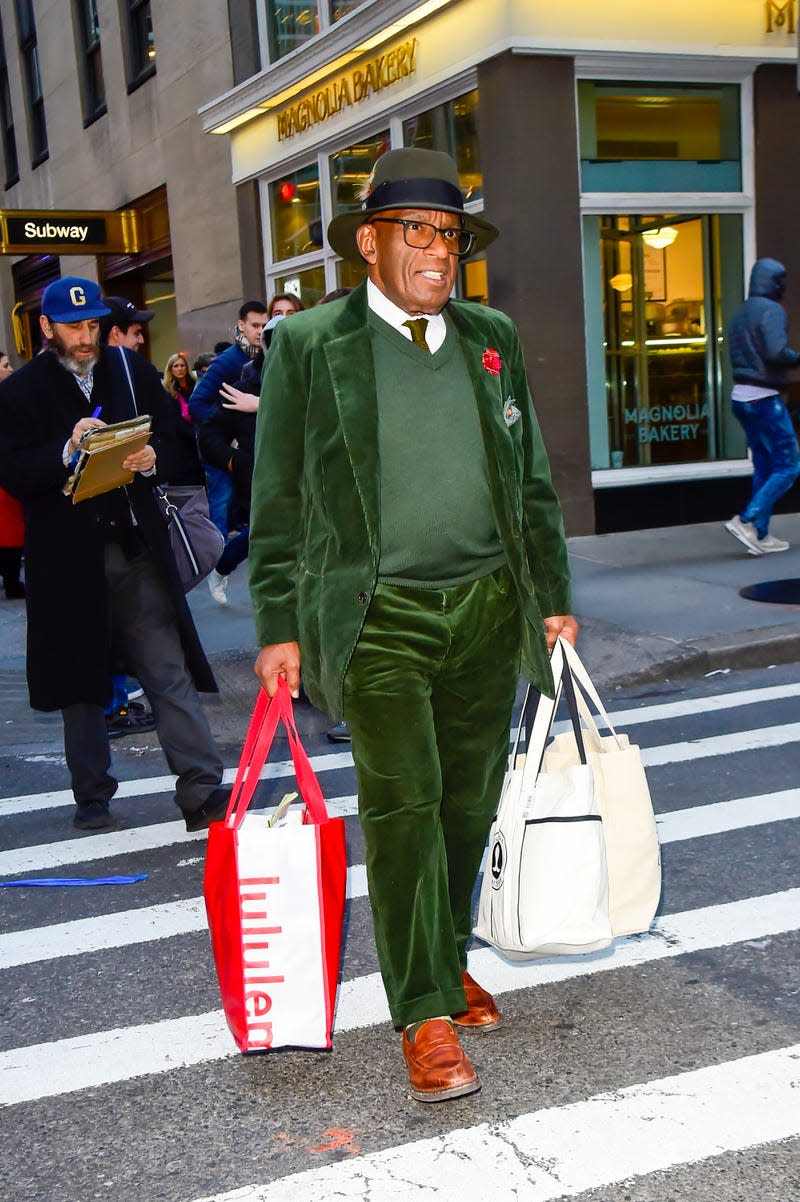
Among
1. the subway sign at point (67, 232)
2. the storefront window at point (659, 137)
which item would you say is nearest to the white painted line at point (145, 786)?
Answer: the storefront window at point (659, 137)

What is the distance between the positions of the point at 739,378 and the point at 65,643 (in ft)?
22.2

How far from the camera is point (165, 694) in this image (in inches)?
220

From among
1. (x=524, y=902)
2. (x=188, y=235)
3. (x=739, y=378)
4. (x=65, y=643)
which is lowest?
(x=524, y=902)

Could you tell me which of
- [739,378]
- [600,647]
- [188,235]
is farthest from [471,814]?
[188,235]

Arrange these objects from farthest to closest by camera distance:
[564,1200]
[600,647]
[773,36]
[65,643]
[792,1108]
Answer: [773,36] < [600,647] < [65,643] < [792,1108] < [564,1200]

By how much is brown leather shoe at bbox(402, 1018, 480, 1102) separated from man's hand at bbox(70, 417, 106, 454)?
2.77 metres

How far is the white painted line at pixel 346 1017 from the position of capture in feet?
12.0

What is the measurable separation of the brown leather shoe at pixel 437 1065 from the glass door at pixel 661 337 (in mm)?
9761

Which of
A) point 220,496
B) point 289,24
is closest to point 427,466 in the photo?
point 220,496

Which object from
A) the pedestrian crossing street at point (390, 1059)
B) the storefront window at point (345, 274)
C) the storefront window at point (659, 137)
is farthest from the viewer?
the storefront window at point (345, 274)

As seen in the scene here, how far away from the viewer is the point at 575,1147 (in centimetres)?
309

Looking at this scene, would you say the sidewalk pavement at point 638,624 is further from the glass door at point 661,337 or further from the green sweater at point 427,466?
the green sweater at point 427,466

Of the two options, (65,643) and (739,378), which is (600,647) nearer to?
(739,378)

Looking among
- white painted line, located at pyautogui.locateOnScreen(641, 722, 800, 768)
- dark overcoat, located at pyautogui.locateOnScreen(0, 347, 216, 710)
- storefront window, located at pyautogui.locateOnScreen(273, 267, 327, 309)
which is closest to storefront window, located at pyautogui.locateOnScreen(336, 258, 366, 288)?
storefront window, located at pyautogui.locateOnScreen(273, 267, 327, 309)
